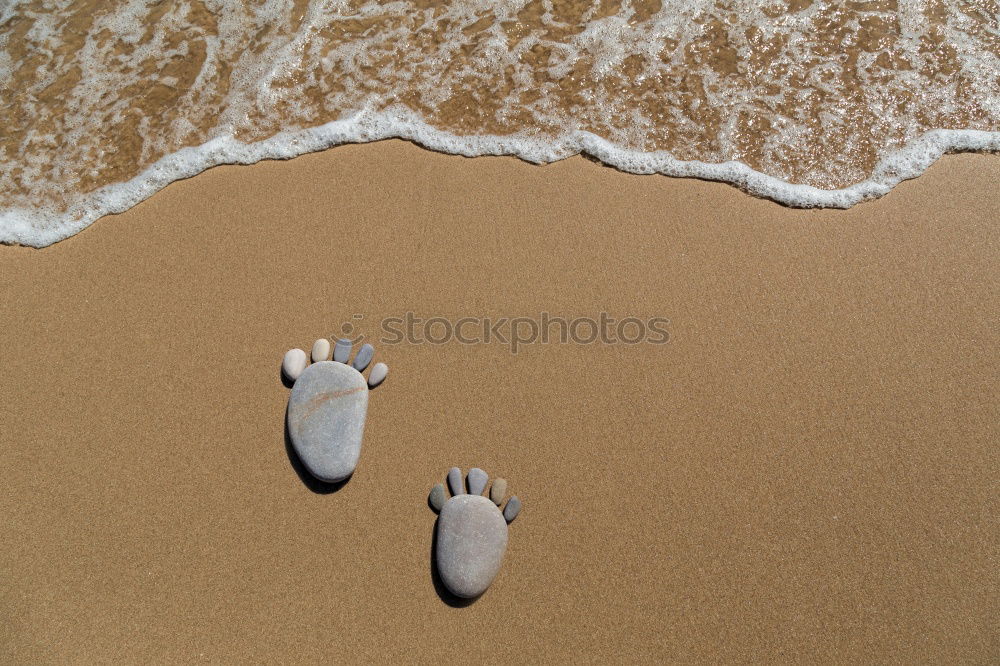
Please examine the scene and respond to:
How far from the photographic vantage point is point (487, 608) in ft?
6.79

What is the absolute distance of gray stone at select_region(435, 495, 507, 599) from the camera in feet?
6.72

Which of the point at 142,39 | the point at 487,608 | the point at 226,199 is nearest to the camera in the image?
the point at 487,608

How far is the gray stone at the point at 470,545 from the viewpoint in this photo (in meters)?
2.05

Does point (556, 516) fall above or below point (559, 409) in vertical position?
below

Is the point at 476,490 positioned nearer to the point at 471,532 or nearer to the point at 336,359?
the point at 471,532

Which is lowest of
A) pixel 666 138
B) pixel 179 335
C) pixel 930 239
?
pixel 179 335

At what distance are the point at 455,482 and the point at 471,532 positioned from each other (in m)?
0.20

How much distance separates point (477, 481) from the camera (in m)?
2.19

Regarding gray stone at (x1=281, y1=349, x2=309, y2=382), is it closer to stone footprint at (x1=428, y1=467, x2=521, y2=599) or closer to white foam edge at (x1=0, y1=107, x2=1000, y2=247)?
stone footprint at (x1=428, y1=467, x2=521, y2=599)

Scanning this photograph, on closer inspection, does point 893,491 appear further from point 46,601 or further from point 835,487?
point 46,601

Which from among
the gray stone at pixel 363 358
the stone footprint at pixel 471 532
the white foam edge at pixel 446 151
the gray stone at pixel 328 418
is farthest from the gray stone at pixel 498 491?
the white foam edge at pixel 446 151

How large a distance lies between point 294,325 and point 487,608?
1.35m

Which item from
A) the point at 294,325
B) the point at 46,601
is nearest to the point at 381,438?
the point at 294,325

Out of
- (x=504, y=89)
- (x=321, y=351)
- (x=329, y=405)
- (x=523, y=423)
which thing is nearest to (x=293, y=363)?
(x=321, y=351)
